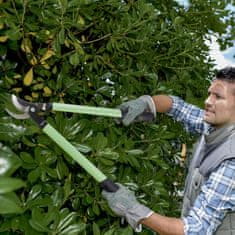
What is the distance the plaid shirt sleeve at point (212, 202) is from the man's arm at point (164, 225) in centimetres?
2

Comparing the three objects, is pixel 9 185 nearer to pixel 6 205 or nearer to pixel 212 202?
pixel 6 205

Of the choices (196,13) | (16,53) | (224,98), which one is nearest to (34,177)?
(16,53)

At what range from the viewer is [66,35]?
1709 mm

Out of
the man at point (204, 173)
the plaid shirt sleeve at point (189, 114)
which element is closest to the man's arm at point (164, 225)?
the man at point (204, 173)

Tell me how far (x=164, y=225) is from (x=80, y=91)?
1.91ft

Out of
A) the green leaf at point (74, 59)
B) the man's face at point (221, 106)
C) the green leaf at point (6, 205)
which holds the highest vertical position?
the green leaf at point (6, 205)

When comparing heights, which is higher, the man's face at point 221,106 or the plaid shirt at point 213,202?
the man's face at point 221,106

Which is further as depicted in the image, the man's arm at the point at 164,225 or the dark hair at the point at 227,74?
the dark hair at the point at 227,74

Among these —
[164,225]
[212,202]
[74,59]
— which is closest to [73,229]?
[164,225]

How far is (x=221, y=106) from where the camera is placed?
1843mm

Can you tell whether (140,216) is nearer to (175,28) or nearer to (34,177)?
(34,177)

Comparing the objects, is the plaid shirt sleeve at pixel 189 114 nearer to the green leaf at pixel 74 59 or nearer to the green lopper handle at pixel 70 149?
the green leaf at pixel 74 59

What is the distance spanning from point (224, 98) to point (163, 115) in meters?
0.60

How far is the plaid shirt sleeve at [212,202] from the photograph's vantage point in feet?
5.23
